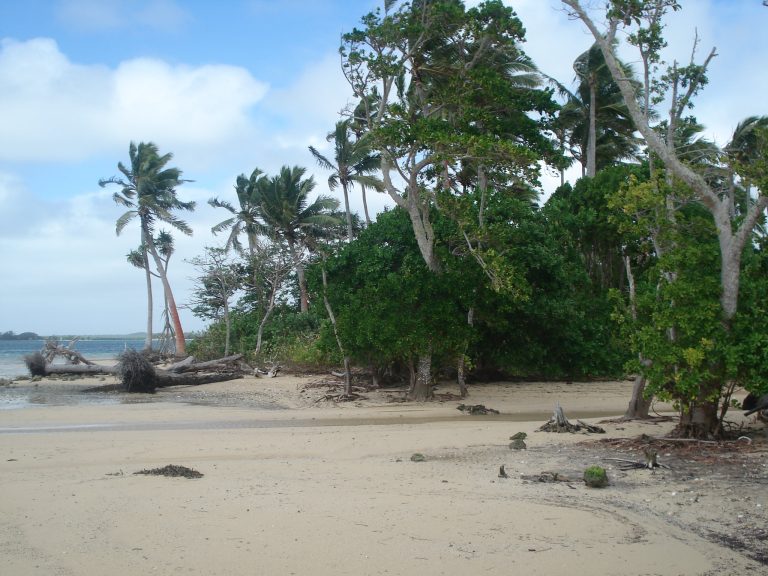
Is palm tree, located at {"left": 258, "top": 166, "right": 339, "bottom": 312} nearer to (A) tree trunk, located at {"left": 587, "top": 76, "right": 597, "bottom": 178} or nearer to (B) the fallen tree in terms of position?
(B) the fallen tree

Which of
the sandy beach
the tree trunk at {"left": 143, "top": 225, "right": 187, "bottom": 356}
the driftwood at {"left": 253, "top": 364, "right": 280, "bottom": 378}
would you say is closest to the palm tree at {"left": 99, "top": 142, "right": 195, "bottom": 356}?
the tree trunk at {"left": 143, "top": 225, "right": 187, "bottom": 356}

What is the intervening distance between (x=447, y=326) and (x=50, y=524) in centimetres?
1187

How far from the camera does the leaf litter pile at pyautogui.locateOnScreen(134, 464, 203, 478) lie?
336 inches

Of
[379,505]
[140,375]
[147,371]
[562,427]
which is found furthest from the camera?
[147,371]

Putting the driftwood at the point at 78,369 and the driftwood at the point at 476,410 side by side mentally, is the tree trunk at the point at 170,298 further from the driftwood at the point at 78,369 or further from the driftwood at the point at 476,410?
the driftwood at the point at 476,410

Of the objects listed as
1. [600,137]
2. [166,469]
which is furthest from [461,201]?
[600,137]

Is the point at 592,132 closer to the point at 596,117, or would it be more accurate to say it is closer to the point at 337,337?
the point at 596,117

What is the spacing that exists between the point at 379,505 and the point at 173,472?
10.0 ft

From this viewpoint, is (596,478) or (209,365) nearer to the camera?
(596,478)

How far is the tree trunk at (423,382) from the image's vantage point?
18.2 metres

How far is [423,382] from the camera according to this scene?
60.0ft

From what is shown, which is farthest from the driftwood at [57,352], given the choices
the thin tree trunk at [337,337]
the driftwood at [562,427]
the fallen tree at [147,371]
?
the driftwood at [562,427]

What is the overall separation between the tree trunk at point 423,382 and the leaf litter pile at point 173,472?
1001 cm

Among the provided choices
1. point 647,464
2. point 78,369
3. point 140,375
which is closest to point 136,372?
point 140,375
